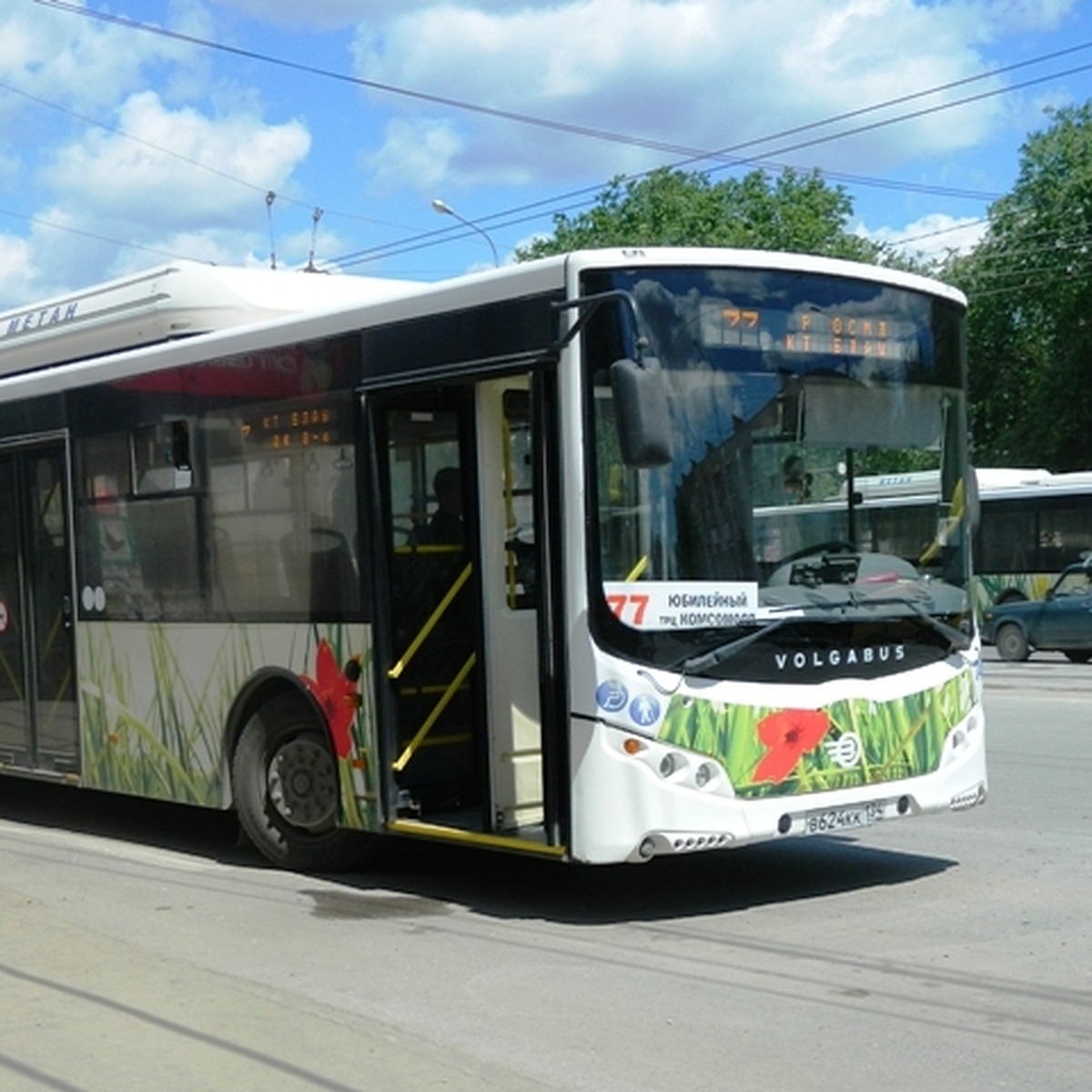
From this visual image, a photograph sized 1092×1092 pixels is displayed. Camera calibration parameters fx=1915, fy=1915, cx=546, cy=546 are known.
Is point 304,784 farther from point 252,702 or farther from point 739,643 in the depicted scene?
point 739,643

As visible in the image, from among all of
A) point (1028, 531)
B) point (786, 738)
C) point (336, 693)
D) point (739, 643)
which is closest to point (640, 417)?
point (739, 643)

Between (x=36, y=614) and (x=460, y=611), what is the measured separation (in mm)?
4054

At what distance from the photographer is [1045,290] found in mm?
52562

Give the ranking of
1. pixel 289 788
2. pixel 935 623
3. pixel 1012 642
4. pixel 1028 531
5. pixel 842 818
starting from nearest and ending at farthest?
pixel 842 818 → pixel 935 623 → pixel 289 788 → pixel 1012 642 → pixel 1028 531

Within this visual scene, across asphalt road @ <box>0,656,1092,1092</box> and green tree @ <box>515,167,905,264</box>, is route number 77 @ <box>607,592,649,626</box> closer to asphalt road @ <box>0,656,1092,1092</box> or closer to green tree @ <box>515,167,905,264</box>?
asphalt road @ <box>0,656,1092,1092</box>

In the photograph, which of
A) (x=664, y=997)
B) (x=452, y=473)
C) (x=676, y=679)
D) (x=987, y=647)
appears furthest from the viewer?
(x=987, y=647)

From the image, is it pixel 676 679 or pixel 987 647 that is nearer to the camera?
pixel 676 679

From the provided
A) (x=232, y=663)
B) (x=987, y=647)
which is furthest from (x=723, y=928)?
(x=987, y=647)

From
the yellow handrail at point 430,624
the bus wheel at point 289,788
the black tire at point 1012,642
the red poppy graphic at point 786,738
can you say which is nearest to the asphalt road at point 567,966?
the bus wheel at point 289,788

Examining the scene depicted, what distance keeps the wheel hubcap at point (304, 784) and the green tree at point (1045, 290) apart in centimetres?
4271

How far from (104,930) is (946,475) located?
15.7 ft

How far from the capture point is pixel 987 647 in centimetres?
3484

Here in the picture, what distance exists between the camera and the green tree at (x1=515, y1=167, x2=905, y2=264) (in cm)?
6072

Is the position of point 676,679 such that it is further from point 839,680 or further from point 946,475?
point 946,475
